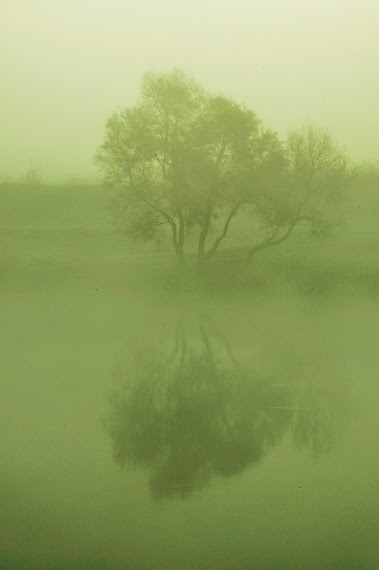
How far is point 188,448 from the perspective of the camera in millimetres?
7582

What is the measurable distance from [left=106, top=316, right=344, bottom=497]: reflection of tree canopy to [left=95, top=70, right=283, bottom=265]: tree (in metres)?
11.7

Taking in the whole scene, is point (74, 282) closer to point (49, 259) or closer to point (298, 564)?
point (49, 259)

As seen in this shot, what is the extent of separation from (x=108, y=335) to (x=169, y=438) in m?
6.35

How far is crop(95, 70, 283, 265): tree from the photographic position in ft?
72.8

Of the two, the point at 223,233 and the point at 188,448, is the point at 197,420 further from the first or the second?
the point at 223,233

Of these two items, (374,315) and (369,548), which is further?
(374,315)

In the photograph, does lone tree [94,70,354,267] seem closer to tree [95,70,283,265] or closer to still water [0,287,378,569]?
tree [95,70,283,265]

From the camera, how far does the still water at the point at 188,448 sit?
221 inches

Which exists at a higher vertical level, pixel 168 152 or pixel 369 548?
pixel 168 152

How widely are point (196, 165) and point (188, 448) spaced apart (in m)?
15.7

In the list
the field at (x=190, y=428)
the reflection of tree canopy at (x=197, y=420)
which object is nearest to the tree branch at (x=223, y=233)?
the field at (x=190, y=428)

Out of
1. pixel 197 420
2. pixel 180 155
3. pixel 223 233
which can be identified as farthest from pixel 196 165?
pixel 197 420

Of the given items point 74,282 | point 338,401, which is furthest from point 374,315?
point 74,282

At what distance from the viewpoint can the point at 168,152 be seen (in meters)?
22.5
